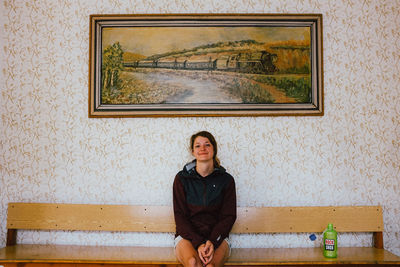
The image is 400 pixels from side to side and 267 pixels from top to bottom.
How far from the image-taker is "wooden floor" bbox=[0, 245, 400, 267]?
246 centimetres

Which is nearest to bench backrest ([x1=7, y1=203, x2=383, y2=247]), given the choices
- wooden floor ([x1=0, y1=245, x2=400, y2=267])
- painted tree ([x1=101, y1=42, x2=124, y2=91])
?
wooden floor ([x1=0, y1=245, x2=400, y2=267])

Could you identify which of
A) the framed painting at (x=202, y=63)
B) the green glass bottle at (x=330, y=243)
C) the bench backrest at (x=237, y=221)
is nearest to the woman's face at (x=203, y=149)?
the framed painting at (x=202, y=63)

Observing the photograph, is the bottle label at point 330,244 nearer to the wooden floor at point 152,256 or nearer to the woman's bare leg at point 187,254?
the wooden floor at point 152,256

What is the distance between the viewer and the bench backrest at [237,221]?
9.23 feet

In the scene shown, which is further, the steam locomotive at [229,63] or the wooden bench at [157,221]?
the steam locomotive at [229,63]

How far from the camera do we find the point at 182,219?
254 centimetres

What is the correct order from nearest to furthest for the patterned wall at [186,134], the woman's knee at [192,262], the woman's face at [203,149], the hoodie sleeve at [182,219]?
the woman's knee at [192,262] < the hoodie sleeve at [182,219] < the woman's face at [203,149] < the patterned wall at [186,134]

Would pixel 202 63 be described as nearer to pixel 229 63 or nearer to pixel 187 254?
pixel 229 63

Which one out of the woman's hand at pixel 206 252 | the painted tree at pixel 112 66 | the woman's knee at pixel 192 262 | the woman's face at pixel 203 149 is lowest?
the woman's knee at pixel 192 262

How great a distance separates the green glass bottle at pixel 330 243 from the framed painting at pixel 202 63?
982 mm

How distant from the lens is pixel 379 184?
2.92m

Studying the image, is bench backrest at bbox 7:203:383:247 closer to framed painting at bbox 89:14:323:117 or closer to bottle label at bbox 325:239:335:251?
bottle label at bbox 325:239:335:251

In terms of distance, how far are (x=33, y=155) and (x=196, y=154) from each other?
1.43 m

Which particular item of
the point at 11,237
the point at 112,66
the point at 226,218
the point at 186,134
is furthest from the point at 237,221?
the point at 11,237
